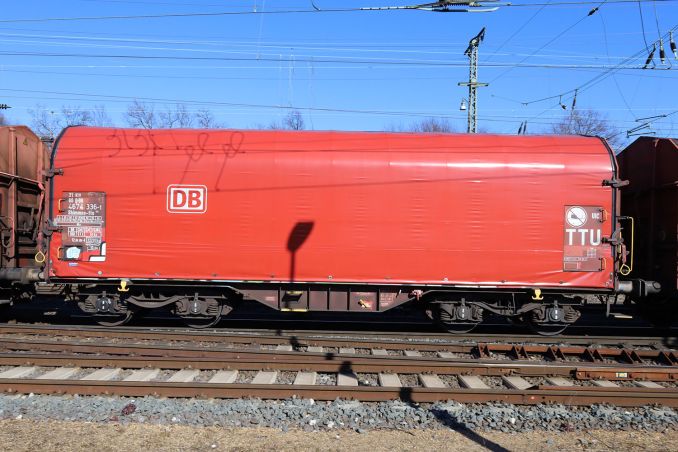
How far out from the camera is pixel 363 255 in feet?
29.8

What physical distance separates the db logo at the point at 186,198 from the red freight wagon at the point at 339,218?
0.07ft

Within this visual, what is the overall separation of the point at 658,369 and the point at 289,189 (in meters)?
6.66

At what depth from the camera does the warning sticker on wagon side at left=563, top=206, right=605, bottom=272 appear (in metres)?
9.06

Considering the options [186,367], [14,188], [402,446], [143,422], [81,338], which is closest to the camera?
[402,446]

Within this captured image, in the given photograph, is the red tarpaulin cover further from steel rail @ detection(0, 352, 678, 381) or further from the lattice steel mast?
the lattice steel mast

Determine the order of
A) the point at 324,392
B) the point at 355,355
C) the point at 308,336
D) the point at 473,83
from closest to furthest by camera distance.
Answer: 1. the point at 324,392
2. the point at 355,355
3. the point at 308,336
4. the point at 473,83

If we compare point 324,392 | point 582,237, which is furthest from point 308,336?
→ point 582,237

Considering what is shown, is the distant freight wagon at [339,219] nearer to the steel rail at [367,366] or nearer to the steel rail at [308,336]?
the steel rail at [308,336]

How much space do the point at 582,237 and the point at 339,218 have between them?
15.1 ft

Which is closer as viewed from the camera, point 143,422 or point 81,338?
point 143,422

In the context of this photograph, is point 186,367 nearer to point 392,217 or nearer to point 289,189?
point 289,189

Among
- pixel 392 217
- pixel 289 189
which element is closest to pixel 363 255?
pixel 392 217

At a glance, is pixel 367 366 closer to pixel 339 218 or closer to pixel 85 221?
pixel 339 218

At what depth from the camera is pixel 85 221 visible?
30.0ft
